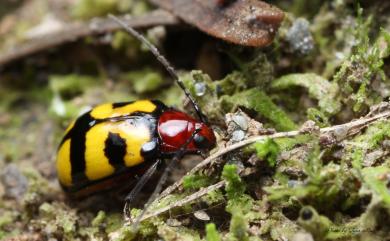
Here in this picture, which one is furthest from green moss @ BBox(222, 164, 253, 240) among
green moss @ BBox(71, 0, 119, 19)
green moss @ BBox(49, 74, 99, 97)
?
green moss @ BBox(71, 0, 119, 19)

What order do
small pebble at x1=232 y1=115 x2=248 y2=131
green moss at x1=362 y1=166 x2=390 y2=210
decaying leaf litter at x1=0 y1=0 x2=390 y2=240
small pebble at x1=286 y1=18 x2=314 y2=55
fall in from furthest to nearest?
small pebble at x1=286 y1=18 x2=314 y2=55
small pebble at x1=232 y1=115 x2=248 y2=131
decaying leaf litter at x1=0 y1=0 x2=390 y2=240
green moss at x1=362 y1=166 x2=390 y2=210

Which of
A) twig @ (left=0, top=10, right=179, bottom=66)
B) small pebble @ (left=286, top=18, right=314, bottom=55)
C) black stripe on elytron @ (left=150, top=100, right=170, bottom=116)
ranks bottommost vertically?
black stripe on elytron @ (left=150, top=100, right=170, bottom=116)

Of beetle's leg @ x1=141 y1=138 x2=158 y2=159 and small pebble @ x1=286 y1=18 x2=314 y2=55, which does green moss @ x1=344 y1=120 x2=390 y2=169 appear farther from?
beetle's leg @ x1=141 y1=138 x2=158 y2=159

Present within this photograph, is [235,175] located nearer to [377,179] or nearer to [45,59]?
[377,179]

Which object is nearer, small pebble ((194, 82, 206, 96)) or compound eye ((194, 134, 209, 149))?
compound eye ((194, 134, 209, 149))

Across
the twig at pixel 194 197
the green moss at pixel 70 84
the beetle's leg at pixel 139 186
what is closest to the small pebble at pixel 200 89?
the beetle's leg at pixel 139 186

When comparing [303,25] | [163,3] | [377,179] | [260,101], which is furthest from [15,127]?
[377,179]

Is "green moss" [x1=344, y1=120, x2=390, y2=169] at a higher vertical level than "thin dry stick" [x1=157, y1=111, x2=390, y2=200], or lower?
lower
